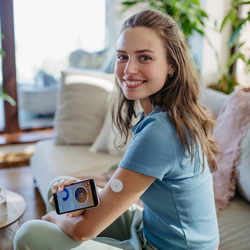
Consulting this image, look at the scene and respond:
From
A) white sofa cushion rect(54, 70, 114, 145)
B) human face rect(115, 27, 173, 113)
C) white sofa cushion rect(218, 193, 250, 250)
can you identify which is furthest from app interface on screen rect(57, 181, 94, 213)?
white sofa cushion rect(54, 70, 114, 145)

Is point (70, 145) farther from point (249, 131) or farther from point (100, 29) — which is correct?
point (100, 29)

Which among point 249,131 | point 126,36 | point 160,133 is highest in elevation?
point 126,36

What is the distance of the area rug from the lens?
298 cm

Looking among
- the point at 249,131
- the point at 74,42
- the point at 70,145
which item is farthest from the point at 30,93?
the point at 249,131

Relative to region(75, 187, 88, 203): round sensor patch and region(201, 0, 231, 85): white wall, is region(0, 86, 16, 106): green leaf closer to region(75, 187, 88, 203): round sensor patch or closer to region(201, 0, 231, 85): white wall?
region(201, 0, 231, 85): white wall

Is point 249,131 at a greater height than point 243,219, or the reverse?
point 249,131

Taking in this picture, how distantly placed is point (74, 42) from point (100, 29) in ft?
0.93

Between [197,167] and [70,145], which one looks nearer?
[197,167]

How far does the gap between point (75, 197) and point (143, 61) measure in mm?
457

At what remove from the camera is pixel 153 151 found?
0.94 meters

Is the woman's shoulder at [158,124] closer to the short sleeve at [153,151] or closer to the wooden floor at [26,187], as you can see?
the short sleeve at [153,151]

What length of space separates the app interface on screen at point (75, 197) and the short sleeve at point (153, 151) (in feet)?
0.49

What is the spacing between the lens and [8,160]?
3012 millimetres

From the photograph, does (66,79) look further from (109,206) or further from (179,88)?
(109,206)
